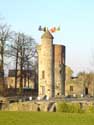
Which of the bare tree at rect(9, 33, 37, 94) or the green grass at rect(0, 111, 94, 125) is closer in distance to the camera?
the green grass at rect(0, 111, 94, 125)

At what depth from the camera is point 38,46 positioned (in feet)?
214

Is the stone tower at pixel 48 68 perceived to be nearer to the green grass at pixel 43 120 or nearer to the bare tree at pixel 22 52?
the bare tree at pixel 22 52

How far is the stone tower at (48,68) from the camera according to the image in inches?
2512

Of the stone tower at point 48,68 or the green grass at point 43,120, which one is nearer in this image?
the green grass at point 43,120

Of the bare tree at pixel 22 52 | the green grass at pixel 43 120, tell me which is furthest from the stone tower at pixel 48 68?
the green grass at pixel 43 120

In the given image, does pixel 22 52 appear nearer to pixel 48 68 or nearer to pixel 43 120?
pixel 48 68

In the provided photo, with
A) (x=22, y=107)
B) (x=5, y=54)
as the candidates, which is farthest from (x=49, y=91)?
(x=22, y=107)

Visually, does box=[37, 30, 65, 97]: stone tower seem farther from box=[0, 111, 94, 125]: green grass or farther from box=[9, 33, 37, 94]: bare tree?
box=[0, 111, 94, 125]: green grass

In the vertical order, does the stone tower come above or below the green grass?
above

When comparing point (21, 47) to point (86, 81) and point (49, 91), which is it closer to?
point (49, 91)

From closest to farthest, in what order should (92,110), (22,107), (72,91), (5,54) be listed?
(92,110) → (22,107) → (5,54) → (72,91)

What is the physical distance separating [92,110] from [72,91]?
40.9 m

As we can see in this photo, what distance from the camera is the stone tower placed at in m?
63.8

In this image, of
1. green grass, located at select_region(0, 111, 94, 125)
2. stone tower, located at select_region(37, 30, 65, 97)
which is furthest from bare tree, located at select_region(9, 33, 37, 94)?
green grass, located at select_region(0, 111, 94, 125)
